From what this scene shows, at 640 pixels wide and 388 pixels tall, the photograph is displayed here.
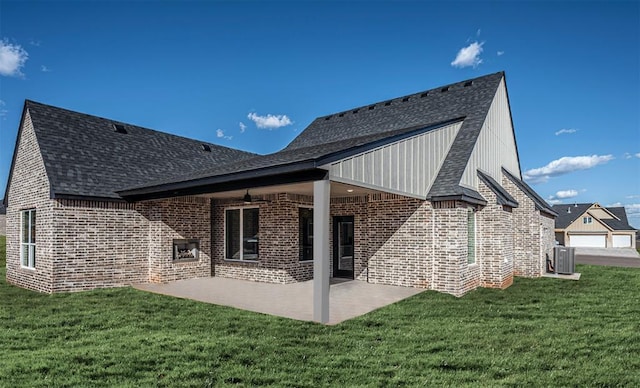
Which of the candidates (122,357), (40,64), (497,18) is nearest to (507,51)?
(497,18)

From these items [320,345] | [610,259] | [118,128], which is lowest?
[610,259]

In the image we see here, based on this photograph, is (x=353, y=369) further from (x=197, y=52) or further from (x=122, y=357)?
(x=197, y=52)

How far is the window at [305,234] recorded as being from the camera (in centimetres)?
1210

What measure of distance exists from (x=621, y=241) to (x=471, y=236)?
45.8m

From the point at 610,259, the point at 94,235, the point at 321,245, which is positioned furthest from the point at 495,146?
the point at 610,259

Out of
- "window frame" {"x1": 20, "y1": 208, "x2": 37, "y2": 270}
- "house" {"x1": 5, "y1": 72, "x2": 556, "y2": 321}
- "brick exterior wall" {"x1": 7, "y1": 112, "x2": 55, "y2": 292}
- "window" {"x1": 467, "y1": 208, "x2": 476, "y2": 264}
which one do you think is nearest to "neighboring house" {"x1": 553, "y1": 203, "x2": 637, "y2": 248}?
"house" {"x1": 5, "y1": 72, "x2": 556, "y2": 321}

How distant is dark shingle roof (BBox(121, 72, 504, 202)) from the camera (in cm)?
1024

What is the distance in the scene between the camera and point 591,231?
4475 centimetres

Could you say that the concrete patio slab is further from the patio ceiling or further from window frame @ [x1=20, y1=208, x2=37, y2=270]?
window frame @ [x1=20, y1=208, x2=37, y2=270]

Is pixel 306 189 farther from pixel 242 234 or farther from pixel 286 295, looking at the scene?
pixel 242 234

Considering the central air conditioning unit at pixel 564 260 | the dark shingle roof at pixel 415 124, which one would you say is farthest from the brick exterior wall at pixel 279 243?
the central air conditioning unit at pixel 564 260

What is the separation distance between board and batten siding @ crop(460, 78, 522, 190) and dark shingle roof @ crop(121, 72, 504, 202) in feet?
1.34

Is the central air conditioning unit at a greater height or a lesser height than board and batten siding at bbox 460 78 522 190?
lesser

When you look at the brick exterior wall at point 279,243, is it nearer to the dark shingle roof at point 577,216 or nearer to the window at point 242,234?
the window at point 242,234
